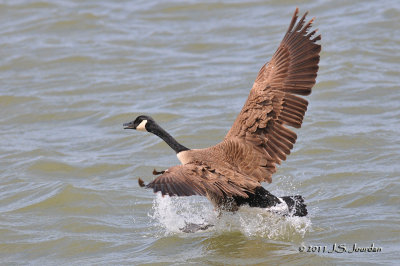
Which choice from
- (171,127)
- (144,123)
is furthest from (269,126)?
(171,127)

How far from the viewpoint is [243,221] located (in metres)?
7.50

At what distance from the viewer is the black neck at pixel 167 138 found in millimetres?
7725

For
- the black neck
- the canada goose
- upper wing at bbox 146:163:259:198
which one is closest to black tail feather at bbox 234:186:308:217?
the canada goose

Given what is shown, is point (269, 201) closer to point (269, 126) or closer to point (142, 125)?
point (269, 126)

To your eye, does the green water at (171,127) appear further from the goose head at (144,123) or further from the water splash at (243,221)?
the goose head at (144,123)

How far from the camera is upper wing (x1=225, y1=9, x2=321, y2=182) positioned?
738 centimetres

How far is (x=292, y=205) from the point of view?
23.3 feet

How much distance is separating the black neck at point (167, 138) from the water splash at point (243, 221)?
29.7 inches

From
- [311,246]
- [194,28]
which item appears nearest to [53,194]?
[311,246]

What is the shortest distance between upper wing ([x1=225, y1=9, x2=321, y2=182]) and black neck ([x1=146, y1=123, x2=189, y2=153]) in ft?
2.03

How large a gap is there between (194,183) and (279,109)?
1689 mm

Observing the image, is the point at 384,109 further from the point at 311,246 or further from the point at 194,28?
the point at 194,28

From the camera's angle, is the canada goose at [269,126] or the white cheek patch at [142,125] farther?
the white cheek patch at [142,125]

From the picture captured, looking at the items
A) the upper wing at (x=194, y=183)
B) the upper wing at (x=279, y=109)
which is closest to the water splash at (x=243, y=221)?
the upper wing at (x=279, y=109)
